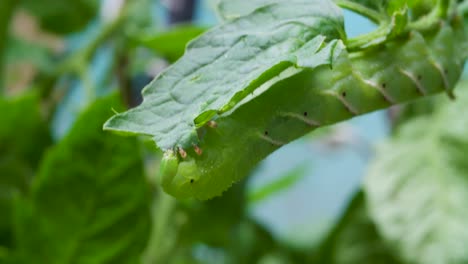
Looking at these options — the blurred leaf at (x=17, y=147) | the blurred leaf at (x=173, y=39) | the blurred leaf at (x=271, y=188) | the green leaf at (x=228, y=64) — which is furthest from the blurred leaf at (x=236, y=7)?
the blurred leaf at (x=271, y=188)

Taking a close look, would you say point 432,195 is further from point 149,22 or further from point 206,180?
point 149,22

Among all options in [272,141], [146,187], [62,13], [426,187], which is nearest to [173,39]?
[146,187]

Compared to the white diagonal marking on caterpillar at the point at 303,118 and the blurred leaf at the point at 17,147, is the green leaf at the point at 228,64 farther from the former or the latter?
the blurred leaf at the point at 17,147

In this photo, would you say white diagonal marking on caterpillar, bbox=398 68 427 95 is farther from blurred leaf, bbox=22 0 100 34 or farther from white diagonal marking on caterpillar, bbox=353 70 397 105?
blurred leaf, bbox=22 0 100 34

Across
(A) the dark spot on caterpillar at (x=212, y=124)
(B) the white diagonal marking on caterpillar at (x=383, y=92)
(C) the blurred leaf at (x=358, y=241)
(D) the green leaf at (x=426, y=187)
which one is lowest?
(C) the blurred leaf at (x=358, y=241)

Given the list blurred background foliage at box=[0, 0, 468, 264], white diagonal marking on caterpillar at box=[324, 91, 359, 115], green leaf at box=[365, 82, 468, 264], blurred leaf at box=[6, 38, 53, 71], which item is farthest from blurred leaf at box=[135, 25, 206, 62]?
blurred leaf at box=[6, 38, 53, 71]

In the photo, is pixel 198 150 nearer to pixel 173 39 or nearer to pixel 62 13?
pixel 173 39
